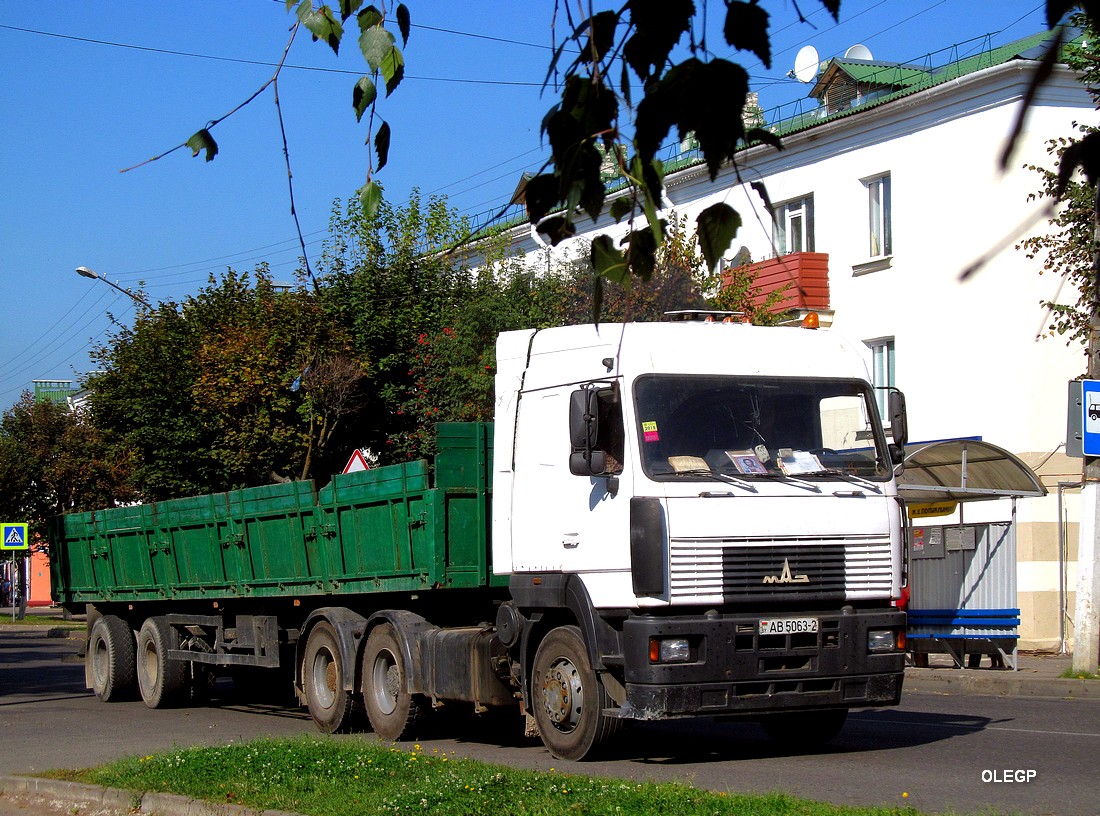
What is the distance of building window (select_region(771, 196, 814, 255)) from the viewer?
29.0 metres

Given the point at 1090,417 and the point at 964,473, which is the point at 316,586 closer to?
the point at 964,473

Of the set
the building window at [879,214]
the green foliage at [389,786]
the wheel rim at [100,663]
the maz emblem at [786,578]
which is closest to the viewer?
the green foliage at [389,786]

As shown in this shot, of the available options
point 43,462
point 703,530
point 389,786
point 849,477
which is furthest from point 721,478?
point 43,462

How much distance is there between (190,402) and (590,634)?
2225cm

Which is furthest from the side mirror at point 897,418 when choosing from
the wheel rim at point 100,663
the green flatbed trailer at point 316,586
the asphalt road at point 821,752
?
the wheel rim at point 100,663

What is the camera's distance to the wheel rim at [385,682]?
37.9ft

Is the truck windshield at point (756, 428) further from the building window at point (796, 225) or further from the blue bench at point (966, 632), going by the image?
the building window at point (796, 225)

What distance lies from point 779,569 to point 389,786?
3.04 meters

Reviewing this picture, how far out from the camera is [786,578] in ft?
30.3

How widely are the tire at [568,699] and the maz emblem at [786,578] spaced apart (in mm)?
1346

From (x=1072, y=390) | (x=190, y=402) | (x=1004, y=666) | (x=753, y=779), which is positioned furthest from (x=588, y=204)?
(x=190, y=402)

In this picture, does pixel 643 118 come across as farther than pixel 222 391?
No

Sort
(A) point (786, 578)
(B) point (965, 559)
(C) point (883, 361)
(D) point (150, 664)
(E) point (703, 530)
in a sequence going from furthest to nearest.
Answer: (C) point (883, 361) < (B) point (965, 559) < (D) point (150, 664) < (A) point (786, 578) < (E) point (703, 530)

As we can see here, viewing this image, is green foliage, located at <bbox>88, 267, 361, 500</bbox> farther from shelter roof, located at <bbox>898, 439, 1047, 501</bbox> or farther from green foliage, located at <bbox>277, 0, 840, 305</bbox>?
green foliage, located at <bbox>277, 0, 840, 305</bbox>
